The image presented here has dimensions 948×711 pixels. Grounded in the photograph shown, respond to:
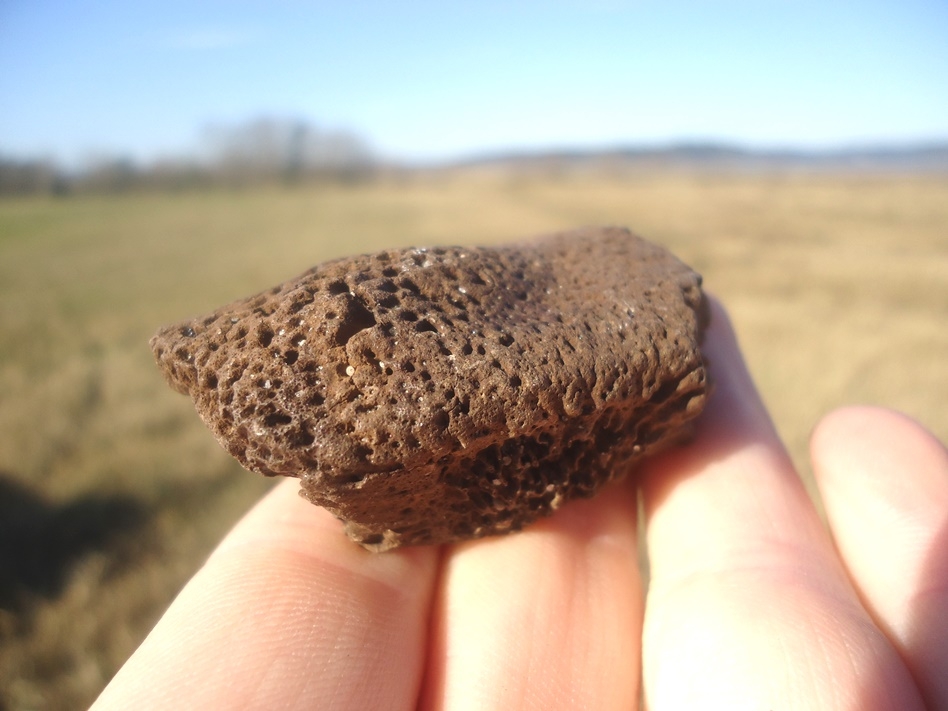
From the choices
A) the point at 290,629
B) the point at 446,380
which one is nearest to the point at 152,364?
the point at 290,629

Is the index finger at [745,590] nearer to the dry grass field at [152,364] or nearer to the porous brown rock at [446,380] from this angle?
the porous brown rock at [446,380]

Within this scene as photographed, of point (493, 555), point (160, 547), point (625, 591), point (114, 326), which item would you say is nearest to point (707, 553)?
point (625, 591)

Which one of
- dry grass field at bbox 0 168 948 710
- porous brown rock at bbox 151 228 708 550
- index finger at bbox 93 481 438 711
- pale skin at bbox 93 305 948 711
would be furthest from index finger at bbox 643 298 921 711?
dry grass field at bbox 0 168 948 710

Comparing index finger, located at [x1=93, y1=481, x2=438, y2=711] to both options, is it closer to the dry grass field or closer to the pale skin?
the pale skin

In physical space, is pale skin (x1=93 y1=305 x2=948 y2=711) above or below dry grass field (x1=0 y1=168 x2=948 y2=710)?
above

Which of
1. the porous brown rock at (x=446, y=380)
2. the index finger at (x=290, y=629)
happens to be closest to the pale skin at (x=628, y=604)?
the index finger at (x=290, y=629)
